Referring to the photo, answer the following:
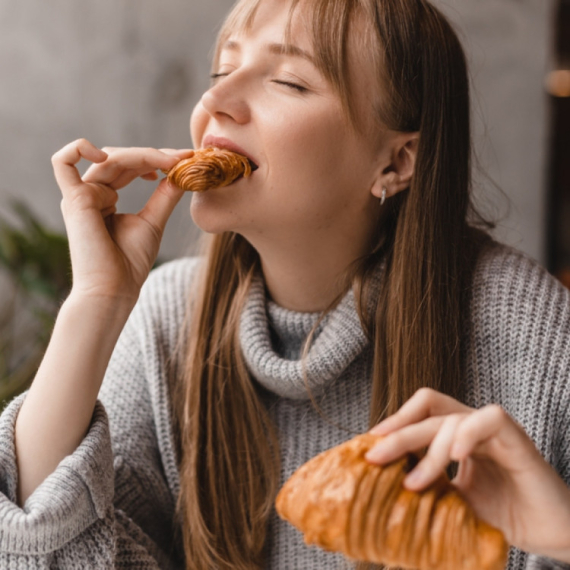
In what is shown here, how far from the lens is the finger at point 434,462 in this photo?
0.72 metres

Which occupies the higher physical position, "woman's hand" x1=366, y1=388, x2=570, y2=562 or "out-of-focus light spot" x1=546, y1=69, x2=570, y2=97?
"out-of-focus light spot" x1=546, y1=69, x2=570, y2=97

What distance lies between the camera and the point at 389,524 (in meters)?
0.70

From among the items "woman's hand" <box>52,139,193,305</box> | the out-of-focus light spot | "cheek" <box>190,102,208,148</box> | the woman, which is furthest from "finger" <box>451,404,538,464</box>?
the out-of-focus light spot

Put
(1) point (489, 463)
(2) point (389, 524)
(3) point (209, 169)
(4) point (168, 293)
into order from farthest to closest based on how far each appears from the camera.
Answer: (4) point (168, 293) < (3) point (209, 169) < (1) point (489, 463) < (2) point (389, 524)

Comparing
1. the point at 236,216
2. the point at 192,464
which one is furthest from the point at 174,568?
the point at 236,216

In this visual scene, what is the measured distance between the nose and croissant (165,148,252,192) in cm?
6

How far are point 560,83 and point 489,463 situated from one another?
2.32 m

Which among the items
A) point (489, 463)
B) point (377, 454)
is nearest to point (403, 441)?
point (377, 454)

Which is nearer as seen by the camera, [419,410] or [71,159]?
[419,410]

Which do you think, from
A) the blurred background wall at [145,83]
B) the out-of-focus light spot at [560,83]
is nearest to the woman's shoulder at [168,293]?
the blurred background wall at [145,83]

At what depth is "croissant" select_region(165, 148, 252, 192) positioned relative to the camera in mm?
1035

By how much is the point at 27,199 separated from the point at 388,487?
231 cm

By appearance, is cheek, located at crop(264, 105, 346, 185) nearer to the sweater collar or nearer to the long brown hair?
the long brown hair

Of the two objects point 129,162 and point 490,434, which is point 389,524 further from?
point 129,162
